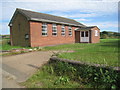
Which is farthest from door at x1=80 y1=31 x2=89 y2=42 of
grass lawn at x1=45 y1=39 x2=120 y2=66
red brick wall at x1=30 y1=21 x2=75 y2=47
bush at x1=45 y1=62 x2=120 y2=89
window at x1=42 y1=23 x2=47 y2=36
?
bush at x1=45 y1=62 x2=120 y2=89

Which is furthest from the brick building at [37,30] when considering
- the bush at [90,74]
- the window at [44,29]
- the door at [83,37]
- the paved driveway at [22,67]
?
the bush at [90,74]

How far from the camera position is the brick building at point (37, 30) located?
14328 mm

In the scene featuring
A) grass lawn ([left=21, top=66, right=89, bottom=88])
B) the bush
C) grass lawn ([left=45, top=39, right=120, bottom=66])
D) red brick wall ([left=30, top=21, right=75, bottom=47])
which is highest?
red brick wall ([left=30, top=21, right=75, bottom=47])

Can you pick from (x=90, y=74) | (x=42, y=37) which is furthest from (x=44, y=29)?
(x=90, y=74)

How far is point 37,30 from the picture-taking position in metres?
14.7

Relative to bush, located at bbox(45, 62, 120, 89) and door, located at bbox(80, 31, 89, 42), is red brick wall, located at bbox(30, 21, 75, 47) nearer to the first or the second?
door, located at bbox(80, 31, 89, 42)

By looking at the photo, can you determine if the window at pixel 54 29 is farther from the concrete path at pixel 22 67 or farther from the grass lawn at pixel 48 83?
the grass lawn at pixel 48 83

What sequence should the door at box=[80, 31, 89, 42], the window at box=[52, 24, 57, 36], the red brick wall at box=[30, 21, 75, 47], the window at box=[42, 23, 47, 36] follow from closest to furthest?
1. the red brick wall at box=[30, 21, 75, 47]
2. the window at box=[42, 23, 47, 36]
3. the window at box=[52, 24, 57, 36]
4. the door at box=[80, 31, 89, 42]

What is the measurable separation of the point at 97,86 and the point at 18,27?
1551 centimetres

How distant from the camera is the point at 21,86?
3594mm

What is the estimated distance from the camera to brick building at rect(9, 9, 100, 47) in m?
14.3

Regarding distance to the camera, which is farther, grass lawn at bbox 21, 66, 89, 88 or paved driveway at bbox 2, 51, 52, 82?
paved driveway at bbox 2, 51, 52, 82

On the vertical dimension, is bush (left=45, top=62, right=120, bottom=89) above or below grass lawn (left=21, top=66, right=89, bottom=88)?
above

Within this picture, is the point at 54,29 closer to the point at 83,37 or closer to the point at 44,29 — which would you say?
the point at 44,29
